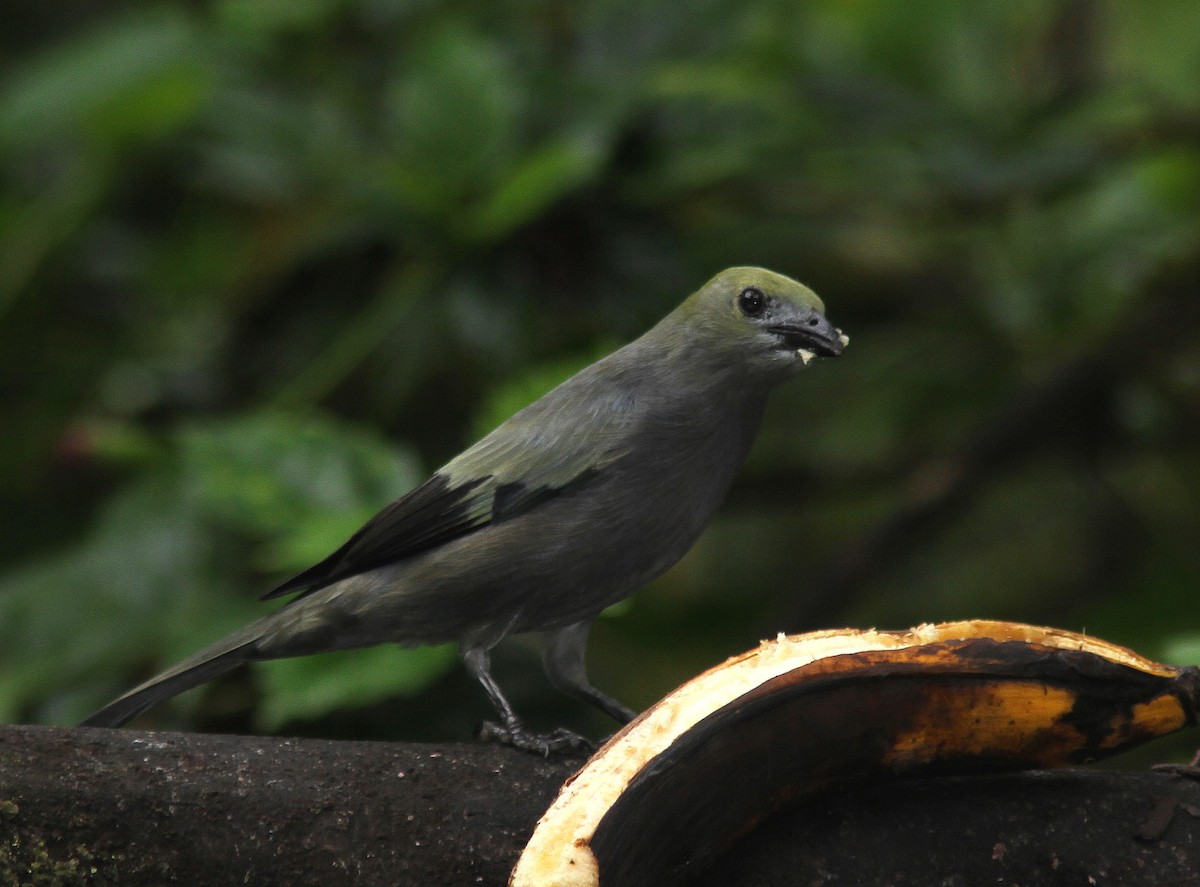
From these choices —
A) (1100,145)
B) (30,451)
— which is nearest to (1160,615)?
(1100,145)

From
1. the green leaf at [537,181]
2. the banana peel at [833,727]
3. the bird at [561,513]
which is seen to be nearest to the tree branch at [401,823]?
the banana peel at [833,727]

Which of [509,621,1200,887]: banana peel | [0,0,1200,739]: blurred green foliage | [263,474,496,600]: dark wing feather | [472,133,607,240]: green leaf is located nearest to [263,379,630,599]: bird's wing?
[263,474,496,600]: dark wing feather

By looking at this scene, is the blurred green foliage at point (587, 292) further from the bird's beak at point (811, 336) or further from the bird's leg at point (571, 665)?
the bird's beak at point (811, 336)

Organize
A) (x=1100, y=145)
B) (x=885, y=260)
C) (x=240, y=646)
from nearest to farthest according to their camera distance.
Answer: (x=240, y=646) → (x=1100, y=145) → (x=885, y=260)

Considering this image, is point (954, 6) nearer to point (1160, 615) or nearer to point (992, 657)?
point (1160, 615)

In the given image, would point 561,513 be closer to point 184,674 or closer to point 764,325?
point 764,325

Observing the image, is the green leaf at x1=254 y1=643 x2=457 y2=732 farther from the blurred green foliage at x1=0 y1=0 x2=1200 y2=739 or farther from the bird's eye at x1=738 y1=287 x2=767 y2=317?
the bird's eye at x1=738 y1=287 x2=767 y2=317

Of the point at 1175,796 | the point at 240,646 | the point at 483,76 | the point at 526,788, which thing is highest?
the point at 483,76

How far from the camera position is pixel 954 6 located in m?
4.43

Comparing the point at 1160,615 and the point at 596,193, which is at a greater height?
the point at 596,193

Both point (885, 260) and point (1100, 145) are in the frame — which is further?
point (885, 260)

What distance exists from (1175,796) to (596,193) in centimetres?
247

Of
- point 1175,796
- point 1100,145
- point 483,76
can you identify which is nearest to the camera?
point 1175,796

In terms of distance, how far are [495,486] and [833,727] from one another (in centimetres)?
78
